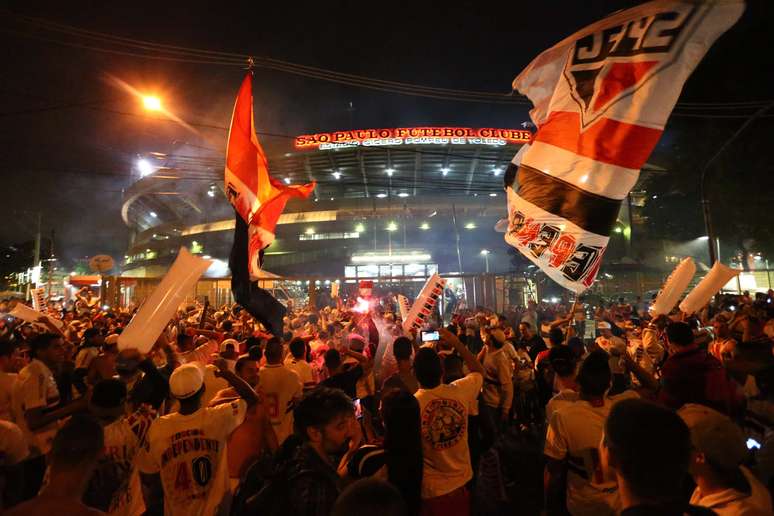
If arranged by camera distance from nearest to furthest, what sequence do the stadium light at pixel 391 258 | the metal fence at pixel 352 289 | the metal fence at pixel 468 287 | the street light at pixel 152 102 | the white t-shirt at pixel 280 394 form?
the white t-shirt at pixel 280 394, the street light at pixel 152 102, the metal fence at pixel 352 289, the metal fence at pixel 468 287, the stadium light at pixel 391 258

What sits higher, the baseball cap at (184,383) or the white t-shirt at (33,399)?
the baseball cap at (184,383)

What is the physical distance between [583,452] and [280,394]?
3.03 m

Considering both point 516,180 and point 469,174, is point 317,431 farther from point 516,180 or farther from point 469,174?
point 469,174

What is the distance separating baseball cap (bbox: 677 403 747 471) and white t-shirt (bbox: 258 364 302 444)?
3636 mm

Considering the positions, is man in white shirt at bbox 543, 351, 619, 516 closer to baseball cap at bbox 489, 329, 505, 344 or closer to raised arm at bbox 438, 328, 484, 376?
raised arm at bbox 438, 328, 484, 376

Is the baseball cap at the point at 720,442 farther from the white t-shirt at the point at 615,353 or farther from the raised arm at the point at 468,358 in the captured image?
the white t-shirt at the point at 615,353

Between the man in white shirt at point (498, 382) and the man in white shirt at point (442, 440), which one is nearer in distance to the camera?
the man in white shirt at point (442, 440)

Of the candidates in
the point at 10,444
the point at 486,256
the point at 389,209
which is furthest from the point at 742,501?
the point at 389,209

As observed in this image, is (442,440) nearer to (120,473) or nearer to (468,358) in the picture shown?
(468,358)

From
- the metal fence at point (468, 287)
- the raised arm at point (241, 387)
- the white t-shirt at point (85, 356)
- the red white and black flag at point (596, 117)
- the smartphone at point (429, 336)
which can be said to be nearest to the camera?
the raised arm at point (241, 387)

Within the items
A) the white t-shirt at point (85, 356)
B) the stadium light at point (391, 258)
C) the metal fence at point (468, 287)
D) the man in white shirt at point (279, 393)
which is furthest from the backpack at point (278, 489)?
the stadium light at point (391, 258)

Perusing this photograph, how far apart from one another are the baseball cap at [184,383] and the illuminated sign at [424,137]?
3297cm

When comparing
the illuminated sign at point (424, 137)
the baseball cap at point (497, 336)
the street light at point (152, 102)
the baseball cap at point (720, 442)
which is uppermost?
the illuminated sign at point (424, 137)

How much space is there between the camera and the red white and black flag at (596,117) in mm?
3617
